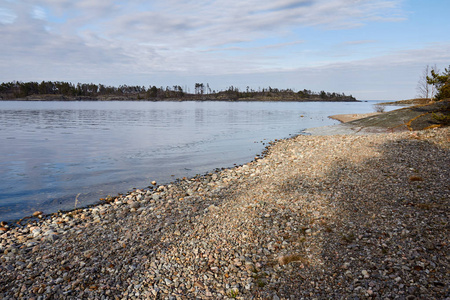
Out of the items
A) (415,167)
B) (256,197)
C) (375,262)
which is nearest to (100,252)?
(256,197)

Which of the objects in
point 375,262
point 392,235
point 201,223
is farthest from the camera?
point 201,223

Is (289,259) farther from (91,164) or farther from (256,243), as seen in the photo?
(91,164)

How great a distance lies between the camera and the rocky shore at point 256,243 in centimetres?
512

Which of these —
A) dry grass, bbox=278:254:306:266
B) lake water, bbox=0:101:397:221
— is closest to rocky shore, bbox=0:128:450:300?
dry grass, bbox=278:254:306:266

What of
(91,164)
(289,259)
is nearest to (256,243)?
(289,259)

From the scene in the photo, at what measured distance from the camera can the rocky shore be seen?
5.12 meters

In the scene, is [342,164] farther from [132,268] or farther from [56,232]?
[56,232]

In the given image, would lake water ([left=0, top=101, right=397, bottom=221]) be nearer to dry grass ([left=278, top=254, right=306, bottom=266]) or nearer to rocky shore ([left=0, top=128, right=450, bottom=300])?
rocky shore ([left=0, top=128, right=450, bottom=300])

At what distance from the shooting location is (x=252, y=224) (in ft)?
24.3

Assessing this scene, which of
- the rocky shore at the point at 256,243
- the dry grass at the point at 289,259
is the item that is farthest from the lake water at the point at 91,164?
the dry grass at the point at 289,259

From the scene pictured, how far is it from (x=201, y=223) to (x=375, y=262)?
4.49 meters

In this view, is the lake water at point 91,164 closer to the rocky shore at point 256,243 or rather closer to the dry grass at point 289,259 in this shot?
the rocky shore at point 256,243

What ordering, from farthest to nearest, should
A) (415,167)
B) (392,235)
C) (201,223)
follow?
(415,167) < (201,223) < (392,235)

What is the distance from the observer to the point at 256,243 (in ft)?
21.5
